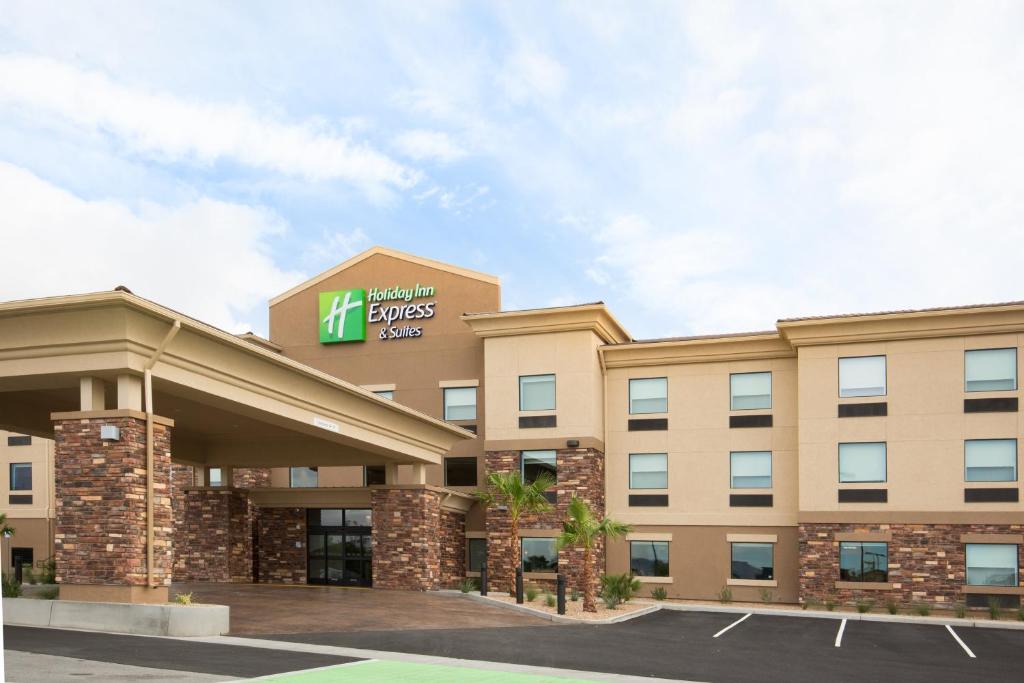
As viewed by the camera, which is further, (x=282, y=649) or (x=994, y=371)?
(x=994, y=371)

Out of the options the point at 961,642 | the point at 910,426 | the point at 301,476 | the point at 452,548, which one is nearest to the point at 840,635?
the point at 961,642

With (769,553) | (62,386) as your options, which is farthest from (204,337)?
(769,553)

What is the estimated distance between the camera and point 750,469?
107ft

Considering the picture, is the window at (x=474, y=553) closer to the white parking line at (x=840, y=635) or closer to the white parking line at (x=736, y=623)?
the white parking line at (x=736, y=623)

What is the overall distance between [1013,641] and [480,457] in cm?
1834

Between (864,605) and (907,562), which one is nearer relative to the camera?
(864,605)

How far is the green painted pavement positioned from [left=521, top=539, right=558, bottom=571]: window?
Answer: 1875cm

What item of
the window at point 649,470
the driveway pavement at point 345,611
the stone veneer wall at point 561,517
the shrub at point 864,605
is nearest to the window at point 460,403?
the stone veneer wall at point 561,517

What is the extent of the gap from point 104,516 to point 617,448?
20.7 m

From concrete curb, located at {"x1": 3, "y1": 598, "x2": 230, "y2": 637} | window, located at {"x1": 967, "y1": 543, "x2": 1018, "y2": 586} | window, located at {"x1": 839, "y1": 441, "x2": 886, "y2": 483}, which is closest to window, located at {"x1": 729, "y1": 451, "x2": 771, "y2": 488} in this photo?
window, located at {"x1": 839, "y1": 441, "x2": 886, "y2": 483}

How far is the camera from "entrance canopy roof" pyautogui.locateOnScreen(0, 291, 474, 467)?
55.3ft

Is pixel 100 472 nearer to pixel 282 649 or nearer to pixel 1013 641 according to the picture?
pixel 282 649

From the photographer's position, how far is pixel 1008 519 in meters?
28.6

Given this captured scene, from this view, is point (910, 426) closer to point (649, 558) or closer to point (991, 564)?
point (991, 564)
